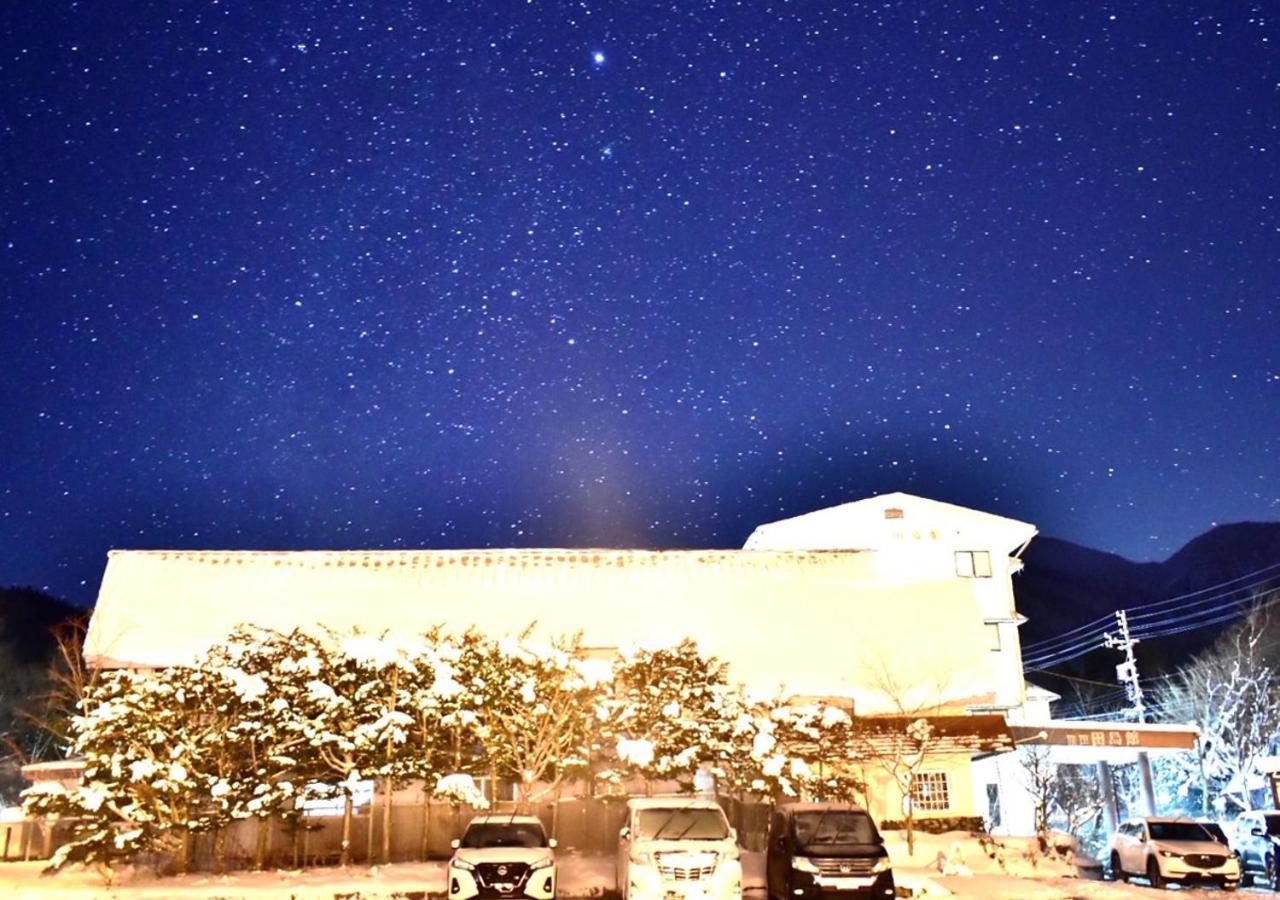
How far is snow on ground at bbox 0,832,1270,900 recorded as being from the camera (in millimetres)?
19844

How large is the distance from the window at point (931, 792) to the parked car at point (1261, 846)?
746 cm

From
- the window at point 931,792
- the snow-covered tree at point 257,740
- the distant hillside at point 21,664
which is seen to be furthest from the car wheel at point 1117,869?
the distant hillside at point 21,664

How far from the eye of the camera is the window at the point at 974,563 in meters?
42.8

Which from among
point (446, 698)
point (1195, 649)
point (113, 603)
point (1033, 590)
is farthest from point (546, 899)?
point (1033, 590)

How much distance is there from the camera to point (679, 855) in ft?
55.8

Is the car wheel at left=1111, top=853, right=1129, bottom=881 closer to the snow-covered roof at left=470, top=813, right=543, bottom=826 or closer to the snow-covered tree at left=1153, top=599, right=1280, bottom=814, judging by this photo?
the snow-covered roof at left=470, top=813, right=543, bottom=826

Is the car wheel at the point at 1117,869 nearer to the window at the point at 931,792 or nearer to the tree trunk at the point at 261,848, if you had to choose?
the window at the point at 931,792

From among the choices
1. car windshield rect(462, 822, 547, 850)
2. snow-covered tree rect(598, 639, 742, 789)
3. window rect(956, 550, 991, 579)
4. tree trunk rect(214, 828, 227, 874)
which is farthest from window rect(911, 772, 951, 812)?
tree trunk rect(214, 828, 227, 874)

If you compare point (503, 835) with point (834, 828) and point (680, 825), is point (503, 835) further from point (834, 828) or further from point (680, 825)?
point (834, 828)

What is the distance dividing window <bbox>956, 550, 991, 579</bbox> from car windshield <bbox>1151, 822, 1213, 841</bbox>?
19.1m

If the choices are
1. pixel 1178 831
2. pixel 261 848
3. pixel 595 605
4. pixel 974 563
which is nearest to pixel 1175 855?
pixel 1178 831

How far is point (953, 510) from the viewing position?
1697 inches

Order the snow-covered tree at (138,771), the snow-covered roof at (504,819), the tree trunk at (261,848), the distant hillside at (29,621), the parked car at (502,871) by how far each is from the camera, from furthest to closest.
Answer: the distant hillside at (29,621), the tree trunk at (261,848), the snow-covered tree at (138,771), the snow-covered roof at (504,819), the parked car at (502,871)

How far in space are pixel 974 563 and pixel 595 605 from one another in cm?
1888
